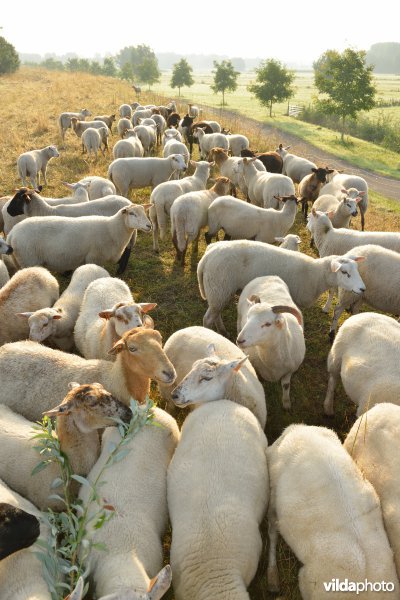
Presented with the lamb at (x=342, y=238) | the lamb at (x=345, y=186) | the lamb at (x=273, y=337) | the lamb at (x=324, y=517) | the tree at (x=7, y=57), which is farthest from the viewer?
the tree at (x=7, y=57)

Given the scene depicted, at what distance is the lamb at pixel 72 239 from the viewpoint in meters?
7.33

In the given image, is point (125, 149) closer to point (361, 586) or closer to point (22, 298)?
point (22, 298)

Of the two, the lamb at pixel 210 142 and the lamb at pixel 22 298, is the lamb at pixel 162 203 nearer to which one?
the lamb at pixel 22 298

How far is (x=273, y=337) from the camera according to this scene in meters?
5.13

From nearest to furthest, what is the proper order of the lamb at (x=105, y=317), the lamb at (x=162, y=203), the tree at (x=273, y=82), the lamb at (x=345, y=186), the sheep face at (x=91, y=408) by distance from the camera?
the sheep face at (x=91, y=408) → the lamb at (x=105, y=317) → the lamb at (x=162, y=203) → the lamb at (x=345, y=186) → the tree at (x=273, y=82)

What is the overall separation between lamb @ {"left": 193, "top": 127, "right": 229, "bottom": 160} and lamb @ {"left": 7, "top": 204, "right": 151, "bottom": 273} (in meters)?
9.44

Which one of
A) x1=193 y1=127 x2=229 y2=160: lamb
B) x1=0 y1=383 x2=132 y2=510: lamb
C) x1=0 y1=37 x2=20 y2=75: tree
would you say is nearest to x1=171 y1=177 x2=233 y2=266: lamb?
x1=0 y1=383 x2=132 y2=510: lamb

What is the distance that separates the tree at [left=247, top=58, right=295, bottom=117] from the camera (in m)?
38.1

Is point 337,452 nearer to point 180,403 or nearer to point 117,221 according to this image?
point 180,403

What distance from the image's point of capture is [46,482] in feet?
11.9

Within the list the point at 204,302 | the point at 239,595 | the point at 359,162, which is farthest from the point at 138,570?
the point at 359,162

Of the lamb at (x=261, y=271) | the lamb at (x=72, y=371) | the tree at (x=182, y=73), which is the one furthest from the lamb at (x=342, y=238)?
the tree at (x=182, y=73)

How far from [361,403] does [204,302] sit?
3.65 m

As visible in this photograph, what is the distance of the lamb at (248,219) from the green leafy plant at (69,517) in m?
5.40
